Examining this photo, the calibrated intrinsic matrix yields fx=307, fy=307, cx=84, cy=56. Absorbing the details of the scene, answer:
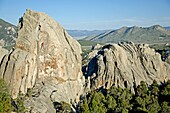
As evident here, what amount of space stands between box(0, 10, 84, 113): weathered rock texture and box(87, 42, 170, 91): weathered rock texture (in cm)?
478

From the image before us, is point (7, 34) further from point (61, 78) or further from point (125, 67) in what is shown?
point (61, 78)

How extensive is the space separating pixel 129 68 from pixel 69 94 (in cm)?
1322

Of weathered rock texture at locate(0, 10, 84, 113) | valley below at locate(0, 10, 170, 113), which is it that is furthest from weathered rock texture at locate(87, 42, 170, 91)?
weathered rock texture at locate(0, 10, 84, 113)

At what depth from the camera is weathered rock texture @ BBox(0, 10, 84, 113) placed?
40.1 metres

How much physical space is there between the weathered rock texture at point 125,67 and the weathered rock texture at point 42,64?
15.7 ft

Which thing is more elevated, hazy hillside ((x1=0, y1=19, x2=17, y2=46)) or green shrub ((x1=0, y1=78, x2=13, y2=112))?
hazy hillside ((x1=0, y1=19, x2=17, y2=46))

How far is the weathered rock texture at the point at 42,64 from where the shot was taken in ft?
132

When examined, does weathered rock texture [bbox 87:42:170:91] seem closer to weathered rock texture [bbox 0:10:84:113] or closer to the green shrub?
weathered rock texture [bbox 0:10:84:113]

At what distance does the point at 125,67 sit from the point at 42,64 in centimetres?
1519

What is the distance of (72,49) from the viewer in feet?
158

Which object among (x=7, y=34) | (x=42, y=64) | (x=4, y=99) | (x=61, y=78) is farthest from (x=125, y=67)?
(x=7, y=34)

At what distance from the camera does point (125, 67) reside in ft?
169

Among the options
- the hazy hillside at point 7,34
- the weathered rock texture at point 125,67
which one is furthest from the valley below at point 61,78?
the hazy hillside at point 7,34

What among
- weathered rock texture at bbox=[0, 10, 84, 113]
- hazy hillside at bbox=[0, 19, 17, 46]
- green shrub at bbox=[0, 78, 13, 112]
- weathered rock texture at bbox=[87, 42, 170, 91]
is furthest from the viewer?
hazy hillside at bbox=[0, 19, 17, 46]
